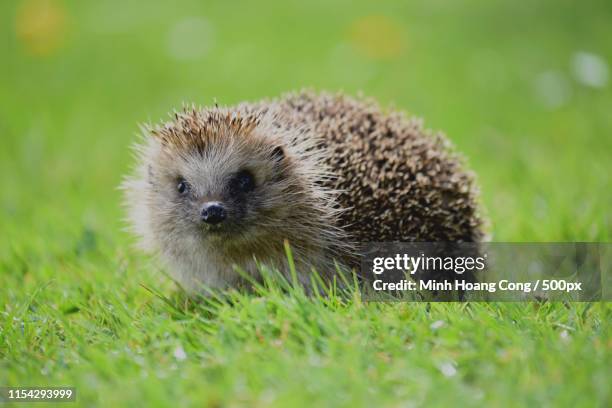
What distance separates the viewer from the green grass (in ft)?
8.57

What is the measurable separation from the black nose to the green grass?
37 cm

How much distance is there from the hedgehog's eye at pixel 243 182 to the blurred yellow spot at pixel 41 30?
245 inches

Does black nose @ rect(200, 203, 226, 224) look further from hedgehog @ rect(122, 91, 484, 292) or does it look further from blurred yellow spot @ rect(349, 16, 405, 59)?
blurred yellow spot @ rect(349, 16, 405, 59)

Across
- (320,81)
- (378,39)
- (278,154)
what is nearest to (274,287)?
(278,154)

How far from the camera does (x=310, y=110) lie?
13.3ft

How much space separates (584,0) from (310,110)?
6.41 m

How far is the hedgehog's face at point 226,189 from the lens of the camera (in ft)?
11.5

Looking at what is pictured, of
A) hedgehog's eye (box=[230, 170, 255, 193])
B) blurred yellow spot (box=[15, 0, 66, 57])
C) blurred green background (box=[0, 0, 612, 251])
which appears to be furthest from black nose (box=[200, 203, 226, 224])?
blurred yellow spot (box=[15, 0, 66, 57])

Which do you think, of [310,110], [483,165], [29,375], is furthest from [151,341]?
[483,165]

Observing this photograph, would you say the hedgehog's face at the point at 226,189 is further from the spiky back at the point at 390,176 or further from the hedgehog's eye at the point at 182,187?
the spiky back at the point at 390,176

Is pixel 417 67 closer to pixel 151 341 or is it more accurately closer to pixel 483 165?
pixel 483 165

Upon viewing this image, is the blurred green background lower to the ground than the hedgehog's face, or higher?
higher

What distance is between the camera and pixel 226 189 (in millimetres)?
3523

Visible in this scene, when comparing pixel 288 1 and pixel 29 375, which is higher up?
pixel 288 1
